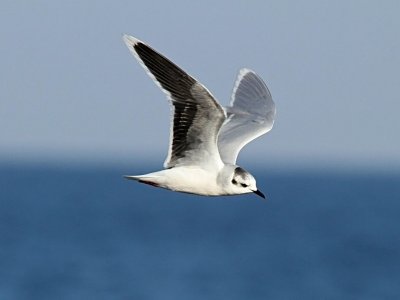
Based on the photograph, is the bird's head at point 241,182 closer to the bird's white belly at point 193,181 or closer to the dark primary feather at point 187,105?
the bird's white belly at point 193,181

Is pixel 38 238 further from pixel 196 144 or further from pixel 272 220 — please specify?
pixel 196 144

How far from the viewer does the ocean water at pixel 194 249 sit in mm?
37688

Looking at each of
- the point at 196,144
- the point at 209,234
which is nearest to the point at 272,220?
the point at 209,234

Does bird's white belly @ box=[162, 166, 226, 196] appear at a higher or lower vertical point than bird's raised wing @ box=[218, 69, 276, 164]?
lower

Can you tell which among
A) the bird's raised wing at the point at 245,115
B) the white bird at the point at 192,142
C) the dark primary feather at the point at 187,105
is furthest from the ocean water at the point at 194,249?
the dark primary feather at the point at 187,105

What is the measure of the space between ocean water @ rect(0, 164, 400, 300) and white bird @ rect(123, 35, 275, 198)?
22.1m

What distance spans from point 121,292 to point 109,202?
43.5 metres

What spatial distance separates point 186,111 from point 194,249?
37.6 meters

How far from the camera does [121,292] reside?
3597 centimetres

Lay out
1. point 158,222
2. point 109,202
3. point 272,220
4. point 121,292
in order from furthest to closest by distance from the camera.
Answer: point 109,202 → point 272,220 → point 158,222 → point 121,292

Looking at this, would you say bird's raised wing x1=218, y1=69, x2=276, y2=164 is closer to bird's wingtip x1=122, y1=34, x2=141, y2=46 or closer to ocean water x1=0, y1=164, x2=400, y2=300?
bird's wingtip x1=122, y1=34, x2=141, y2=46

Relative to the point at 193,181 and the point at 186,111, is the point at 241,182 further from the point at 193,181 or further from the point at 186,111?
the point at 186,111

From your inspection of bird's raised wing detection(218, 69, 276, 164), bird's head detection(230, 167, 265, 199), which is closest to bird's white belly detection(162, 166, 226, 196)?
bird's head detection(230, 167, 265, 199)

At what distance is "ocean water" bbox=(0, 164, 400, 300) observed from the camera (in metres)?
37.7
